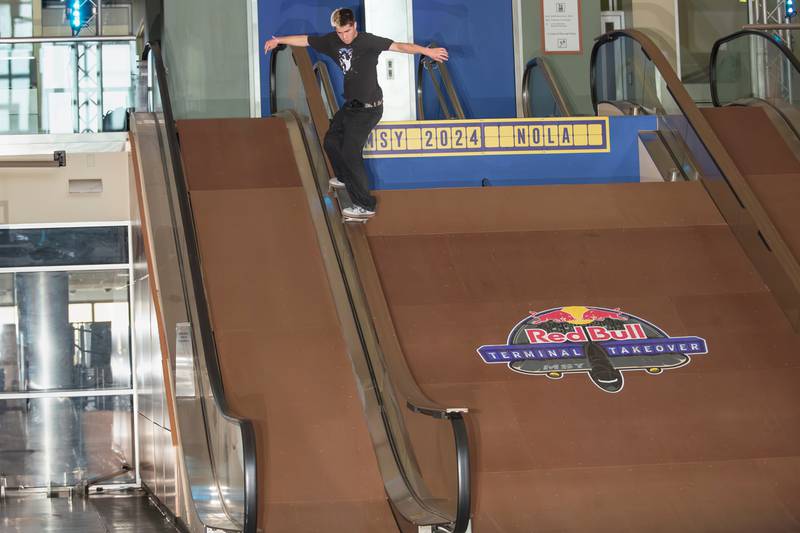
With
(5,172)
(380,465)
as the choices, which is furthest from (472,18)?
(380,465)

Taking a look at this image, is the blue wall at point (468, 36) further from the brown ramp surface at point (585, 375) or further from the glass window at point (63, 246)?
the brown ramp surface at point (585, 375)

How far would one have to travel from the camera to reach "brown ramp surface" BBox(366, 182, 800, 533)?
241 inches

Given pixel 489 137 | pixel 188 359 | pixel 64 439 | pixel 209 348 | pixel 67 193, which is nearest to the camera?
pixel 209 348

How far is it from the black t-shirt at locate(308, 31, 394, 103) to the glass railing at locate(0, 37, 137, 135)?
403 centimetres

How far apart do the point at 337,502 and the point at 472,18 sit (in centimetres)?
911

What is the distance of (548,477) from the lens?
20.3 ft

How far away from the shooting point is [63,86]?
37.4ft

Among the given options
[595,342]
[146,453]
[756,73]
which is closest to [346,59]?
[595,342]

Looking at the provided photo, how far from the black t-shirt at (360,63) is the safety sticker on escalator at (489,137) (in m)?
0.89

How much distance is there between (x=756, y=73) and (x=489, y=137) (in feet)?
12.0

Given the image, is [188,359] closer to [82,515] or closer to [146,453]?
[82,515]

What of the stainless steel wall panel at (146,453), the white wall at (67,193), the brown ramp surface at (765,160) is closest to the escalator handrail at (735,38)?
the brown ramp surface at (765,160)

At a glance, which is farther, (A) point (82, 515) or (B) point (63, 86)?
(B) point (63, 86)

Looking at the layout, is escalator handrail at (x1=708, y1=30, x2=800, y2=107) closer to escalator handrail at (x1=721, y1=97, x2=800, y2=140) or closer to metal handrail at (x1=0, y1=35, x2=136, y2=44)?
escalator handrail at (x1=721, y1=97, x2=800, y2=140)
